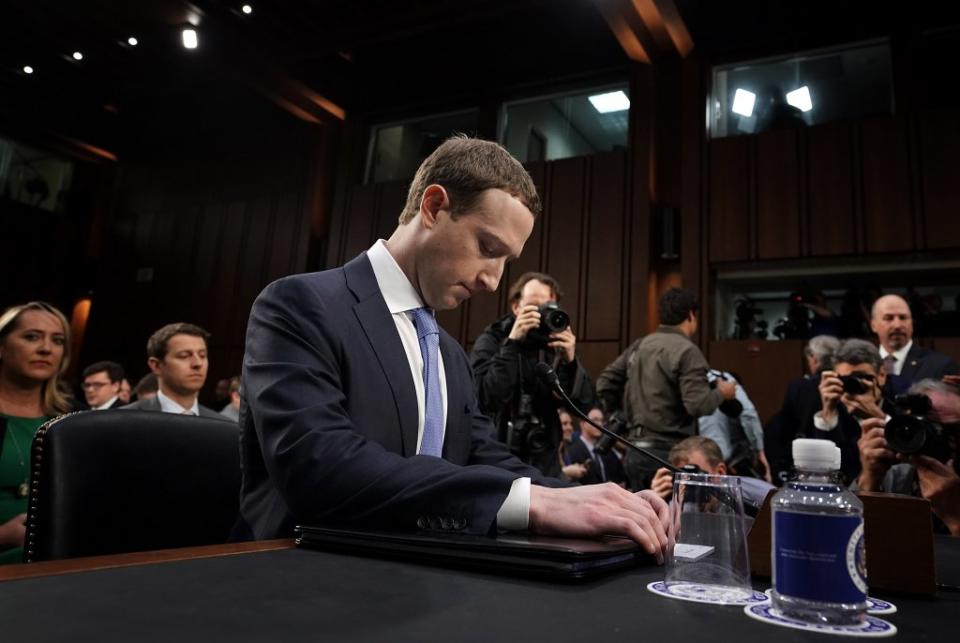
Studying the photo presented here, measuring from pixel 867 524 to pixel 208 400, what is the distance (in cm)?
798

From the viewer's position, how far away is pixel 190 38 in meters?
6.28

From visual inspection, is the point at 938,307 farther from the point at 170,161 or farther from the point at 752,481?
the point at 170,161

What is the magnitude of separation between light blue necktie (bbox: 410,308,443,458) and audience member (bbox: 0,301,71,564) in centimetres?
161

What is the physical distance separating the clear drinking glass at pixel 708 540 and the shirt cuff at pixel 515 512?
0.64ft

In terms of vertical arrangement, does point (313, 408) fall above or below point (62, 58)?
below

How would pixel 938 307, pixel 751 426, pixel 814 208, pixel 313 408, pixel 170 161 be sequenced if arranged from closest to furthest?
pixel 313 408, pixel 751 426, pixel 938 307, pixel 814 208, pixel 170 161

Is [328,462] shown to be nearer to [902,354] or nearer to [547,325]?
[547,325]

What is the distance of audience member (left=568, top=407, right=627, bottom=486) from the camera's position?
3.91 m

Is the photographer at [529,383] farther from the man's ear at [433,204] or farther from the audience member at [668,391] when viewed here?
the man's ear at [433,204]

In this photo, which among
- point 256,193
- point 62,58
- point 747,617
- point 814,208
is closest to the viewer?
point 747,617

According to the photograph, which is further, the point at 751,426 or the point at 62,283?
the point at 62,283

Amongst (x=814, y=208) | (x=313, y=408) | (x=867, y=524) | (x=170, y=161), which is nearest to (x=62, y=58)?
(x=170, y=161)

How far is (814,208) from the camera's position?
5484 millimetres

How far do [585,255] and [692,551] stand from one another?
5.68 m
